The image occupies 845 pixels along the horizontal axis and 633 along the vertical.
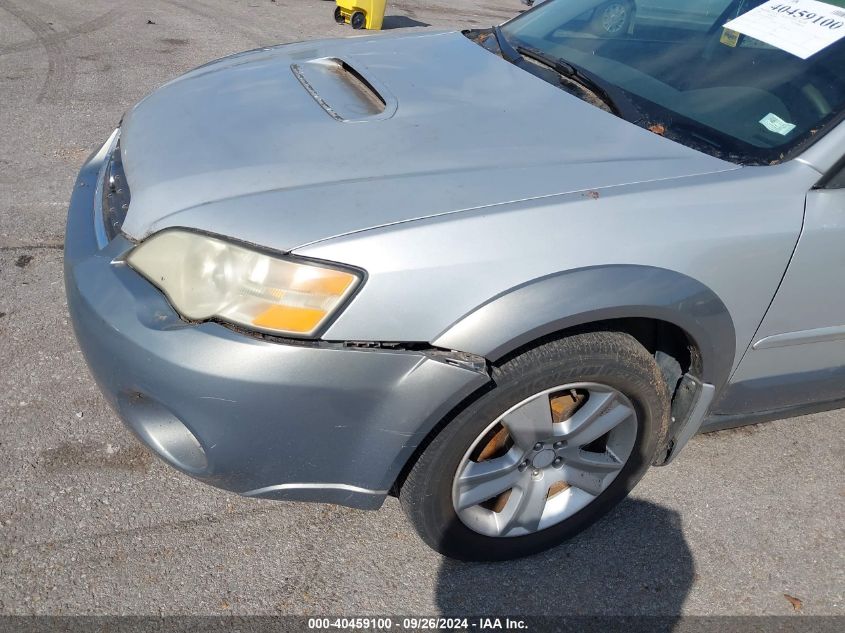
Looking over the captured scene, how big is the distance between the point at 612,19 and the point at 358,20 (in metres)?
6.66

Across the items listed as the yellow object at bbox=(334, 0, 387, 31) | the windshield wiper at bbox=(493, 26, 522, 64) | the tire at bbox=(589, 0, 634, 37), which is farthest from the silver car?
the yellow object at bbox=(334, 0, 387, 31)

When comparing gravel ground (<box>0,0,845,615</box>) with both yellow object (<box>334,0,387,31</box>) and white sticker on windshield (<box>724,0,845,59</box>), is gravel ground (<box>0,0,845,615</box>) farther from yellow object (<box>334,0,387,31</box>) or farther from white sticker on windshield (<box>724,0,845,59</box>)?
yellow object (<box>334,0,387,31</box>)

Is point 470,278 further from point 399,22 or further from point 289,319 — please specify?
point 399,22

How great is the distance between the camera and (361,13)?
8.83m

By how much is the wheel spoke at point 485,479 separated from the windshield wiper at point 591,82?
1.14 meters

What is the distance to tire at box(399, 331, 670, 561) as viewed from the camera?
1811 millimetres

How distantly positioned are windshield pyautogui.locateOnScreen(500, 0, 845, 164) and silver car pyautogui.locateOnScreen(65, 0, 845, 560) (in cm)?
1

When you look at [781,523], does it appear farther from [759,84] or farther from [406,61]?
[406,61]

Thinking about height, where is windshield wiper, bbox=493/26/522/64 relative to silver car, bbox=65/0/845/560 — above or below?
above

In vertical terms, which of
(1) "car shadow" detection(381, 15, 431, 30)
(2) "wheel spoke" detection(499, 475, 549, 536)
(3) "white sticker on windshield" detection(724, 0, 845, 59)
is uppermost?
(3) "white sticker on windshield" detection(724, 0, 845, 59)

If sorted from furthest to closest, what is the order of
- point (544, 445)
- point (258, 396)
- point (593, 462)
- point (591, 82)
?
1. point (591, 82)
2. point (593, 462)
3. point (544, 445)
4. point (258, 396)

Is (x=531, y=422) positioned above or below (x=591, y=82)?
below

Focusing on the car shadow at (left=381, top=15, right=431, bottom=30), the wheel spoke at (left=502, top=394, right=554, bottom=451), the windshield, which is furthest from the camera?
the car shadow at (left=381, top=15, right=431, bottom=30)

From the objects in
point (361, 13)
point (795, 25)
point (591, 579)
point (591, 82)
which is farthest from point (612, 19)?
point (361, 13)
